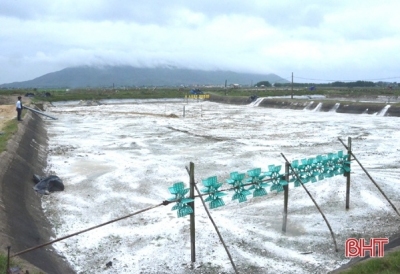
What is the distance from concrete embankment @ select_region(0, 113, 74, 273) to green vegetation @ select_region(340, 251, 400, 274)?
494 cm

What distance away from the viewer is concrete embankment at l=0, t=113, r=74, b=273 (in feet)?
23.1

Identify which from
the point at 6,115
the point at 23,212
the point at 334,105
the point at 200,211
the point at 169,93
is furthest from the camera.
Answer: the point at 169,93

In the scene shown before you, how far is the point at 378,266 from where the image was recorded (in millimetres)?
5887

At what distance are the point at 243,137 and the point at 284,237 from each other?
48.2 feet

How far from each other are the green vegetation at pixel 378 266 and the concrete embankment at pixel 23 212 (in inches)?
195

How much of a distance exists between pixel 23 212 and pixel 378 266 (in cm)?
747

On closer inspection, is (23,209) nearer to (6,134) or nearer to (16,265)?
(16,265)

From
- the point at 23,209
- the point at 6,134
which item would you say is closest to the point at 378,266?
the point at 23,209

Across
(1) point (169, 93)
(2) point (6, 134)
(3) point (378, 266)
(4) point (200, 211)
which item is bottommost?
(4) point (200, 211)

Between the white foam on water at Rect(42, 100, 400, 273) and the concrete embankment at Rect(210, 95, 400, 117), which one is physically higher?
the concrete embankment at Rect(210, 95, 400, 117)

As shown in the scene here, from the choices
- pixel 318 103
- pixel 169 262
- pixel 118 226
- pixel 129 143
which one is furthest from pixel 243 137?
pixel 318 103

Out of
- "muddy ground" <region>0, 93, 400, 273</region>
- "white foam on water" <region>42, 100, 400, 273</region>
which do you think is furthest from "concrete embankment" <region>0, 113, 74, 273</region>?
"white foam on water" <region>42, 100, 400, 273</region>

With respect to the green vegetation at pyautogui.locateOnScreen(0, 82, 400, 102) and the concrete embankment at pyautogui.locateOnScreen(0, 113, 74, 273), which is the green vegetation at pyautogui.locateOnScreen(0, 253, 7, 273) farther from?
the green vegetation at pyautogui.locateOnScreen(0, 82, 400, 102)

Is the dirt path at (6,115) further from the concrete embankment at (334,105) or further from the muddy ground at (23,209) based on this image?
the concrete embankment at (334,105)
